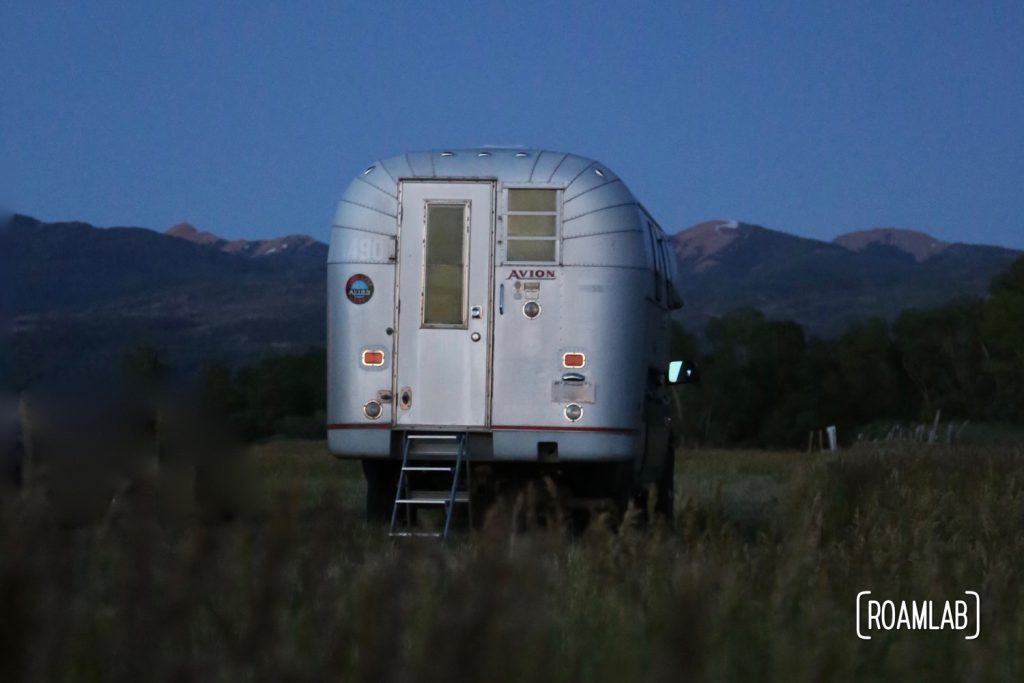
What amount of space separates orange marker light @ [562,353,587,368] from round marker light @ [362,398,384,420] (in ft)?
5.02

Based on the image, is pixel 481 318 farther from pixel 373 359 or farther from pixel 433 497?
pixel 433 497

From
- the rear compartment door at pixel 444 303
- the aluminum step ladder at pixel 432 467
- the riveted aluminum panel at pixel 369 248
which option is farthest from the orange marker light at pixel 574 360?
the riveted aluminum panel at pixel 369 248

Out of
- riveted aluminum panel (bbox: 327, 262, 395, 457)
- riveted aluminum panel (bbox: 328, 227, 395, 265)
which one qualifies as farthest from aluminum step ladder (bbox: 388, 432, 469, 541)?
riveted aluminum panel (bbox: 328, 227, 395, 265)

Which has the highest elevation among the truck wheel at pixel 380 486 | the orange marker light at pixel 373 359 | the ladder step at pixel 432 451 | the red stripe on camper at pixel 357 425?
the orange marker light at pixel 373 359

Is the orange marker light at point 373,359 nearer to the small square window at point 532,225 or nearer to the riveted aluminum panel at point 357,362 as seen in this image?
the riveted aluminum panel at point 357,362

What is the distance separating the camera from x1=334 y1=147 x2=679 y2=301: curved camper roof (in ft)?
44.5

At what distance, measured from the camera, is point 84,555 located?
177 inches

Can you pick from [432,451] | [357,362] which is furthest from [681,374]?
[357,362]

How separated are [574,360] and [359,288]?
72.9 inches

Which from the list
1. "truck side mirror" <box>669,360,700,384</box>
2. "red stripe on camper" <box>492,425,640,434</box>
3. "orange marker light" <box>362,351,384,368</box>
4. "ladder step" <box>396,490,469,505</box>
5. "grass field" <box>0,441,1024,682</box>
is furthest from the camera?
"truck side mirror" <box>669,360,700,384</box>

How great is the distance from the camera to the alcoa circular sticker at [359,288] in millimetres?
13617

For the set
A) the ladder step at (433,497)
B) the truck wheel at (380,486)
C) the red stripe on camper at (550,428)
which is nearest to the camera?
the ladder step at (433,497)

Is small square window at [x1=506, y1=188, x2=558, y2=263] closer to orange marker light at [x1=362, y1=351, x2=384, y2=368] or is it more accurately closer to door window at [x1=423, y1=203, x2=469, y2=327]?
door window at [x1=423, y1=203, x2=469, y2=327]

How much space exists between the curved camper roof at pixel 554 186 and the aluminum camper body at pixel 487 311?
1cm
